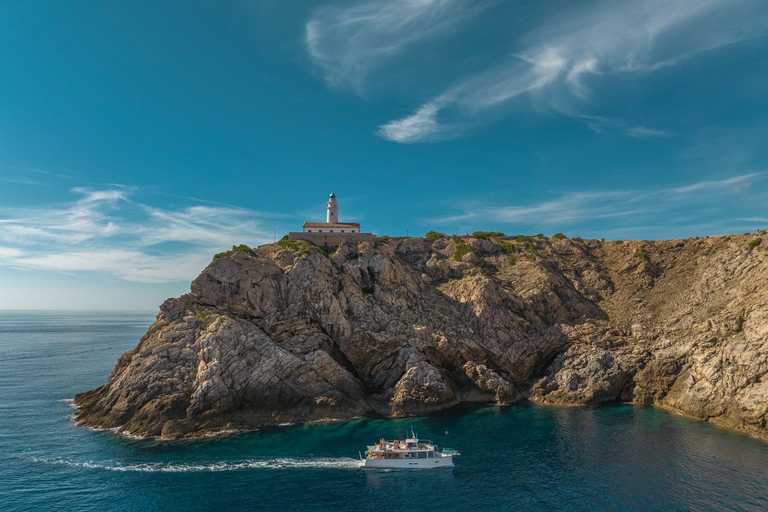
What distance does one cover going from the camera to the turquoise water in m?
39.8

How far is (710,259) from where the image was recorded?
88500 mm

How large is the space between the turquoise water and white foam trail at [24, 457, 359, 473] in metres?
0.22

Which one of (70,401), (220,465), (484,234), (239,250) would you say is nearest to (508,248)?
(484,234)

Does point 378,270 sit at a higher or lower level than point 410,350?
higher

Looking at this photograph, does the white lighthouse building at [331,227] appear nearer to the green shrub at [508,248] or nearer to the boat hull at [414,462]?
the green shrub at [508,248]

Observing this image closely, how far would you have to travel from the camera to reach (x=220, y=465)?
47.7 metres

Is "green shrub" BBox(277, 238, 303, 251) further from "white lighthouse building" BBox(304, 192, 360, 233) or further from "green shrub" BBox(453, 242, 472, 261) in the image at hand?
"green shrub" BBox(453, 242, 472, 261)

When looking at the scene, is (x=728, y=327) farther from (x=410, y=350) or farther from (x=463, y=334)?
(x=410, y=350)

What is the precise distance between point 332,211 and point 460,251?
35.6 m

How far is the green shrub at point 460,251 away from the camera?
102 metres

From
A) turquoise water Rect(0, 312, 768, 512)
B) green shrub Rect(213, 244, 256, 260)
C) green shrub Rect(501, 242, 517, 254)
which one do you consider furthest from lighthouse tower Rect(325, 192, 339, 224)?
turquoise water Rect(0, 312, 768, 512)

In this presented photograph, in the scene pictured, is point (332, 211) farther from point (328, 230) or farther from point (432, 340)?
point (432, 340)

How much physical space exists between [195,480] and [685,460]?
55.8m

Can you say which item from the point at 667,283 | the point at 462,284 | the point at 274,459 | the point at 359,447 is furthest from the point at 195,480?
the point at 667,283
